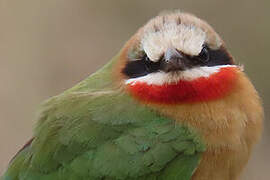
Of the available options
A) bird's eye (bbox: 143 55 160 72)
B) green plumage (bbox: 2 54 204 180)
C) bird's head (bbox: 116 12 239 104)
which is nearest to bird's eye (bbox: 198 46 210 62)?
bird's head (bbox: 116 12 239 104)

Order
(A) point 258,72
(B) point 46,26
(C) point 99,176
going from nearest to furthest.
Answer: (C) point 99,176 → (A) point 258,72 → (B) point 46,26

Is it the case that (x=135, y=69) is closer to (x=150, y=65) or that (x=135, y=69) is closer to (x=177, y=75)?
(x=150, y=65)

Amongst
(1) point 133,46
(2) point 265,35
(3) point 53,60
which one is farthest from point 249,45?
(1) point 133,46

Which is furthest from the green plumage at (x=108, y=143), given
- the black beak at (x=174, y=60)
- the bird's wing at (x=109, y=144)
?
the black beak at (x=174, y=60)

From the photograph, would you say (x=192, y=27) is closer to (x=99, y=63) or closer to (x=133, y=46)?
(x=133, y=46)

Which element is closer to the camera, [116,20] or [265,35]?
[265,35]

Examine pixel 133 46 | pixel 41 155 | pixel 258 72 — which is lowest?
pixel 258 72

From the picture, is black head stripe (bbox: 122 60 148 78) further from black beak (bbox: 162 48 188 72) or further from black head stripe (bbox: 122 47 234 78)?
black beak (bbox: 162 48 188 72)

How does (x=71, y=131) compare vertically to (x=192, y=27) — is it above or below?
below
